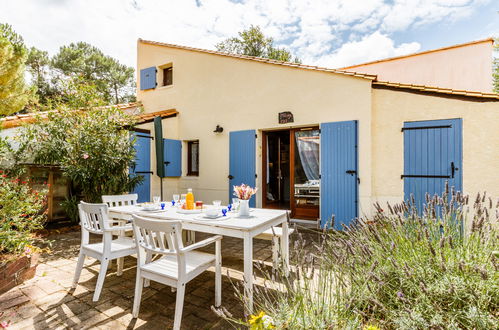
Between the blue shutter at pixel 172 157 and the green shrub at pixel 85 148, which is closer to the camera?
the green shrub at pixel 85 148

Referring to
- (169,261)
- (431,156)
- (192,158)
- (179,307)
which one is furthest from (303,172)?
(179,307)

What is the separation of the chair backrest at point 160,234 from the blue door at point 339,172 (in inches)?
144

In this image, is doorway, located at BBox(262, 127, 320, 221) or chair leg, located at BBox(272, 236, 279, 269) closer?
chair leg, located at BBox(272, 236, 279, 269)

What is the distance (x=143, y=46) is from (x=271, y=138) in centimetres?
538

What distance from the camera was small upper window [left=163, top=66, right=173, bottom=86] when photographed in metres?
8.15

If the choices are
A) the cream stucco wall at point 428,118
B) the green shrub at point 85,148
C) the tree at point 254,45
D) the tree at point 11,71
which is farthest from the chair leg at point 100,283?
the tree at point 254,45

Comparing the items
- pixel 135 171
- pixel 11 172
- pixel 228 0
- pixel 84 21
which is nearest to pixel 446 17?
pixel 228 0

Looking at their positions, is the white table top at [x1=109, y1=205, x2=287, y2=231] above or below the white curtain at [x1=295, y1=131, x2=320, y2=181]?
below

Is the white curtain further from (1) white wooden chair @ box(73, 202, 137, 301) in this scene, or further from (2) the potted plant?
(1) white wooden chair @ box(73, 202, 137, 301)

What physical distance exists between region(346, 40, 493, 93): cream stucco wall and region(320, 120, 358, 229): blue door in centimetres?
412

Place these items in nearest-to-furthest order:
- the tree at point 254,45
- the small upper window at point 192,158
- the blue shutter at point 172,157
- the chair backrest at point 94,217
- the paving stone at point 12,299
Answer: the paving stone at point 12,299
the chair backrest at point 94,217
the blue shutter at point 172,157
the small upper window at point 192,158
the tree at point 254,45

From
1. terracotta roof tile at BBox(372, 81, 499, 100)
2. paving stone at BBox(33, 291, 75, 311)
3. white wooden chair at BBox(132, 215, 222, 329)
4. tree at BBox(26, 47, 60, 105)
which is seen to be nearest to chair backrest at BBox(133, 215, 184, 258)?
white wooden chair at BBox(132, 215, 222, 329)

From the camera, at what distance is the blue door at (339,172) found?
509 centimetres

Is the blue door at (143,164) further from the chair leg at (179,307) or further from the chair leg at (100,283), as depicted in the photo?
the chair leg at (179,307)
